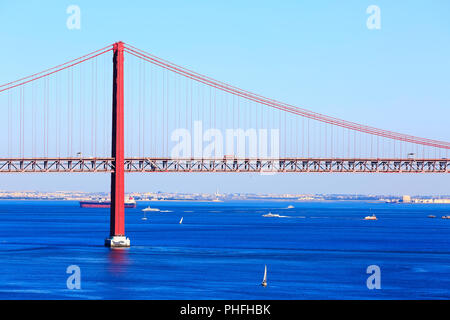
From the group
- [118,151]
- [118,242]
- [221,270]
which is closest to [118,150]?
[118,151]

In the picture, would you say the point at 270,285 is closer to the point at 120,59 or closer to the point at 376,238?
the point at 120,59

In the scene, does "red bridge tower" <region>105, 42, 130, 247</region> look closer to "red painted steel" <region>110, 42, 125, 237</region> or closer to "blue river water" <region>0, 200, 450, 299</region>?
"red painted steel" <region>110, 42, 125, 237</region>

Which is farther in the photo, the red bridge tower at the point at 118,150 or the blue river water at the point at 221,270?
the red bridge tower at the point at 118,150

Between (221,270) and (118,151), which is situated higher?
(118,151)

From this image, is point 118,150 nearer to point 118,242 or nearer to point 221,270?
point 118,242

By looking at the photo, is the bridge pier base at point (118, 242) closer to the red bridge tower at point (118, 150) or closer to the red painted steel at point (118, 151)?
the red bridge tower at point (118, 150)

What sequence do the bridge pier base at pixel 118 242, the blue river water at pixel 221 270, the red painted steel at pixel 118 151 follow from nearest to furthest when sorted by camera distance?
1. the blue river water at pixel 221 270
2. the red painted steel at pixel 118 151
3. the bridge pier base at pixel 118 242

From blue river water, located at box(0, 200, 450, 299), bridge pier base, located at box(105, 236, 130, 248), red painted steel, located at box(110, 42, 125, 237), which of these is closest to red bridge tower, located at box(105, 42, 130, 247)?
red painted steel, located at box(110, 42, 125, 237)

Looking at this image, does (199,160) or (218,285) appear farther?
(199,160)

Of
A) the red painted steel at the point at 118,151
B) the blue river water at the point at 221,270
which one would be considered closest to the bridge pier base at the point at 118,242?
the blue river water at the point at 221,270

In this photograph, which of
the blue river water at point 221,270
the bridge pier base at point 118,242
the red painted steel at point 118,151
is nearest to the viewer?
the blue river water at point 221,270
